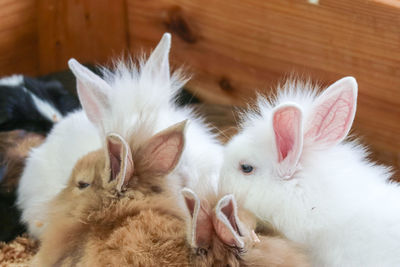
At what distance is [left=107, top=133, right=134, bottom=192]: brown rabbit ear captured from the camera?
1.39 meters

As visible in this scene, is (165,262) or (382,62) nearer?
(165,262)

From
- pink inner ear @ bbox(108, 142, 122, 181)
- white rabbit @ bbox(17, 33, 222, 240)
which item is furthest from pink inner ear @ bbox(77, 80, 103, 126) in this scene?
pink inner ear @ bbox(108, 142, 122, 181)

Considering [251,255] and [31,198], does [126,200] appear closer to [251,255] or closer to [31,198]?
[251,255]

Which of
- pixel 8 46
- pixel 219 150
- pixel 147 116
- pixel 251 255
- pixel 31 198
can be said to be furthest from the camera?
pixel 8 46

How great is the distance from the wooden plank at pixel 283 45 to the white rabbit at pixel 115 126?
1.38ft

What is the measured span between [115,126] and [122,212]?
234 millimetres

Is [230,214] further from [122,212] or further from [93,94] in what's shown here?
[93,94]

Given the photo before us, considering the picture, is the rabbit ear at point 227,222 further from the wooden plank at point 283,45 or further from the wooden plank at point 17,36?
the wooden plank at point 17,36

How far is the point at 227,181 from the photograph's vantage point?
5.06 feet

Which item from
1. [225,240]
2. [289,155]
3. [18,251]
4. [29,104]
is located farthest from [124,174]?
[29,104]

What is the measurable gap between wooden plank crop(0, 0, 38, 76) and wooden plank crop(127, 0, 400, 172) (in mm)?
418

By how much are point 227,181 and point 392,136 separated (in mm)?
755

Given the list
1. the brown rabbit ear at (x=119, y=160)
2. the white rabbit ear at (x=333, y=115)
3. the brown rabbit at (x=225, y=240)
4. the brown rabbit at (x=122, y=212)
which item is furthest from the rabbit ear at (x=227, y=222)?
the white rabbit ear at (x=333, y=115)

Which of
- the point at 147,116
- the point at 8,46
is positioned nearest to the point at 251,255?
the point at 147,116
